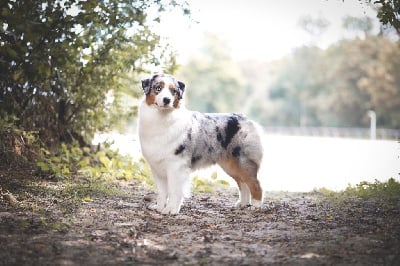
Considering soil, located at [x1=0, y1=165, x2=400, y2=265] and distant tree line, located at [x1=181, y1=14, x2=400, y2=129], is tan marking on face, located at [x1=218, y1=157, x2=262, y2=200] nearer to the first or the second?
soil, located at [x1=0, y1=165, x2=400, y2=265]

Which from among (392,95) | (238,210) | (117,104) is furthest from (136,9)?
(392,95)

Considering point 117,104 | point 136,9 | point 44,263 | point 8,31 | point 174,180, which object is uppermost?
point 136,9

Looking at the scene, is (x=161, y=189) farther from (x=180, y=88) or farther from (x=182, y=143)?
(x=180, y=88)

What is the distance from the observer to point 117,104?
10.3 meters

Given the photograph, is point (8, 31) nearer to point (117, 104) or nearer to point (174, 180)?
point (174, 180)

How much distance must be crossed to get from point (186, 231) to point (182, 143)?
1.45m

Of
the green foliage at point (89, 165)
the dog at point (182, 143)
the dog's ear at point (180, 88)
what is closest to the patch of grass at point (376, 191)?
the dog at point (182, 143)

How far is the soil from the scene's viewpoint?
165 inches

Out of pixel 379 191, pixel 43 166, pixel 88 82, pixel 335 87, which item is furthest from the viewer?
pixel 335 87

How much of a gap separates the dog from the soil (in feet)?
1.27

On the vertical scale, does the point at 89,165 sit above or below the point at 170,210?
above

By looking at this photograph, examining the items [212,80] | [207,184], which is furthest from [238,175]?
[212,80]

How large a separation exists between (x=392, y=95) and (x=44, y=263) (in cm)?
4581

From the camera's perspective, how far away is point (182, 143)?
21.2 feet
